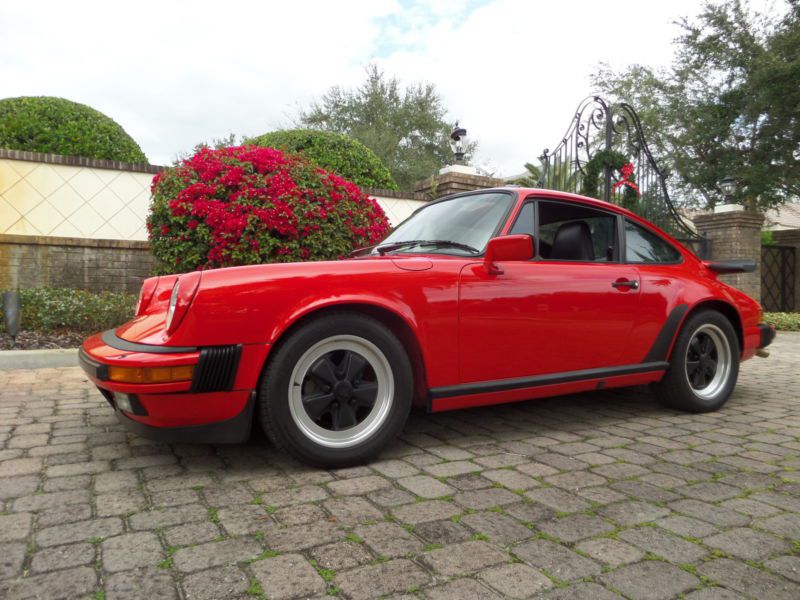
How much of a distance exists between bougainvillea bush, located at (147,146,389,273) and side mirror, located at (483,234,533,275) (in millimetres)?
3231

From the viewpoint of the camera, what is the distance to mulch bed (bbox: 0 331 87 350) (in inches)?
230

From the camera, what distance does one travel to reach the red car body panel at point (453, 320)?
2.48 m

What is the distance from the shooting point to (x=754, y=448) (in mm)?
3195

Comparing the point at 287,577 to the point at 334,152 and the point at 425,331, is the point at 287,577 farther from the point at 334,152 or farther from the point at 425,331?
the point at 334,152

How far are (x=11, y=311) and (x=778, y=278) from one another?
51.6 ft

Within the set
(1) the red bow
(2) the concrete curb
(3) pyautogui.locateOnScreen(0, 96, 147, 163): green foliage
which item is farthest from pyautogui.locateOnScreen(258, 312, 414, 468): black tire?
(1) the red bow

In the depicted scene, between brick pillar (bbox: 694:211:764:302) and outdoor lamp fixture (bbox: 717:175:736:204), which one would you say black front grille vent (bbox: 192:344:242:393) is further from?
outdoor lamp fixture (bbox: 717:175:736:204)

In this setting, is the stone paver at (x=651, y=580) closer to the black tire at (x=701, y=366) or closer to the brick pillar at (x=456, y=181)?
the black tire at (x=701, y=366)

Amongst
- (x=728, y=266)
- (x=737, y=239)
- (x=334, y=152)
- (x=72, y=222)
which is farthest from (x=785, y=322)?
(x=72, y=222)

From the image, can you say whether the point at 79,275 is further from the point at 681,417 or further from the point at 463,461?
the point at 681,417

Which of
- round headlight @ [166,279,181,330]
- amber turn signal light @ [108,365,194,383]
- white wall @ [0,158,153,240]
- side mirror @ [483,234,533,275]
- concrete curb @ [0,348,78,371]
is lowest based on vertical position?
concrete curb @ [0,348,78,371]

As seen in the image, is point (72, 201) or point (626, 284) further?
point (72, 201)

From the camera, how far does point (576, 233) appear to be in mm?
3695

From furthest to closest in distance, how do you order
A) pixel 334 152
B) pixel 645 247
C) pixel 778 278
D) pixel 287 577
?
pixel 778 278 < pixel 334 152 < pixel 645 247 < pixel 287 577
